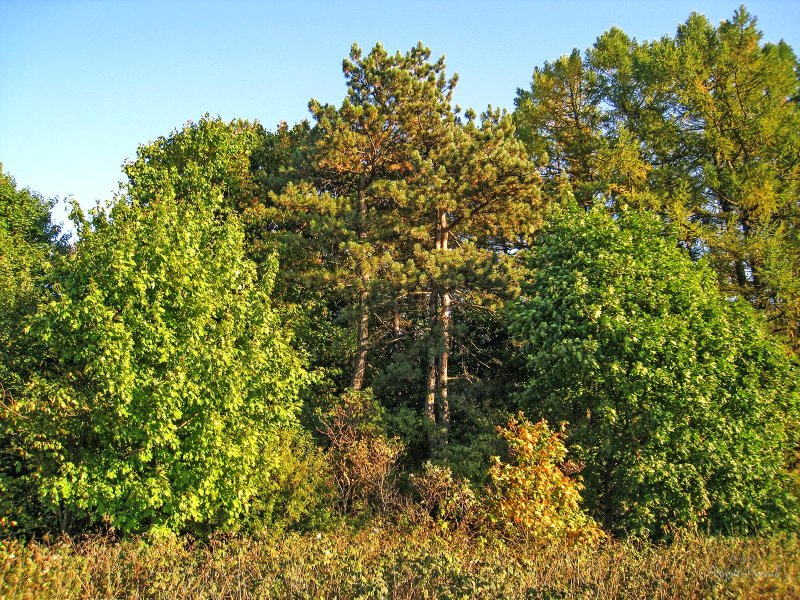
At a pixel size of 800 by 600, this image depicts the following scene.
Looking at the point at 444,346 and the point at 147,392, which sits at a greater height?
the point at 444,346

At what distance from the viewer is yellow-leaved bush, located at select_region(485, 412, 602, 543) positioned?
13.0 metres

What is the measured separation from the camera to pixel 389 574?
849cm

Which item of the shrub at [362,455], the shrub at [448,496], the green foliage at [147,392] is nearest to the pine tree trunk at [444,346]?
the shrub at [362,455]

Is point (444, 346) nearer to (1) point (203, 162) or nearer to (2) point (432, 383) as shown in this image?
(2) point (432, 383)

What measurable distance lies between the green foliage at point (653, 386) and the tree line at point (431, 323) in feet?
0.25

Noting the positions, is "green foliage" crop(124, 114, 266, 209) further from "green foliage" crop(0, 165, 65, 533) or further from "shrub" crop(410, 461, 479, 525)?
"shrub" crop(410, 461, 479, 525)

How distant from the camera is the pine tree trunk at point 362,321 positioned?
68.9 ft

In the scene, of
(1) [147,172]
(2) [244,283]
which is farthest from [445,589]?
(1) [147,172]

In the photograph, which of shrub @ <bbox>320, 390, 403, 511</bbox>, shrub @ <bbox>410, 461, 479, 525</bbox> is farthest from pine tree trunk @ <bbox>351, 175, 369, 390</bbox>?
shrub @ <bbox>410, 461, 479, 525</bbox>

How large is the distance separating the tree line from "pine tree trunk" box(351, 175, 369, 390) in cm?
14

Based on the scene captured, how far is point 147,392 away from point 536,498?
8.67 metres

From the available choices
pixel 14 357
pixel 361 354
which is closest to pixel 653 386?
pixel 361 354

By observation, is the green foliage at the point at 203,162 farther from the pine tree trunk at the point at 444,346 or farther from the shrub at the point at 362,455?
the shrub at the point at 362,455

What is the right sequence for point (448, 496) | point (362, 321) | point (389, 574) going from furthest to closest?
point (362, 321) → point (448, 496) → point (389, 574)
